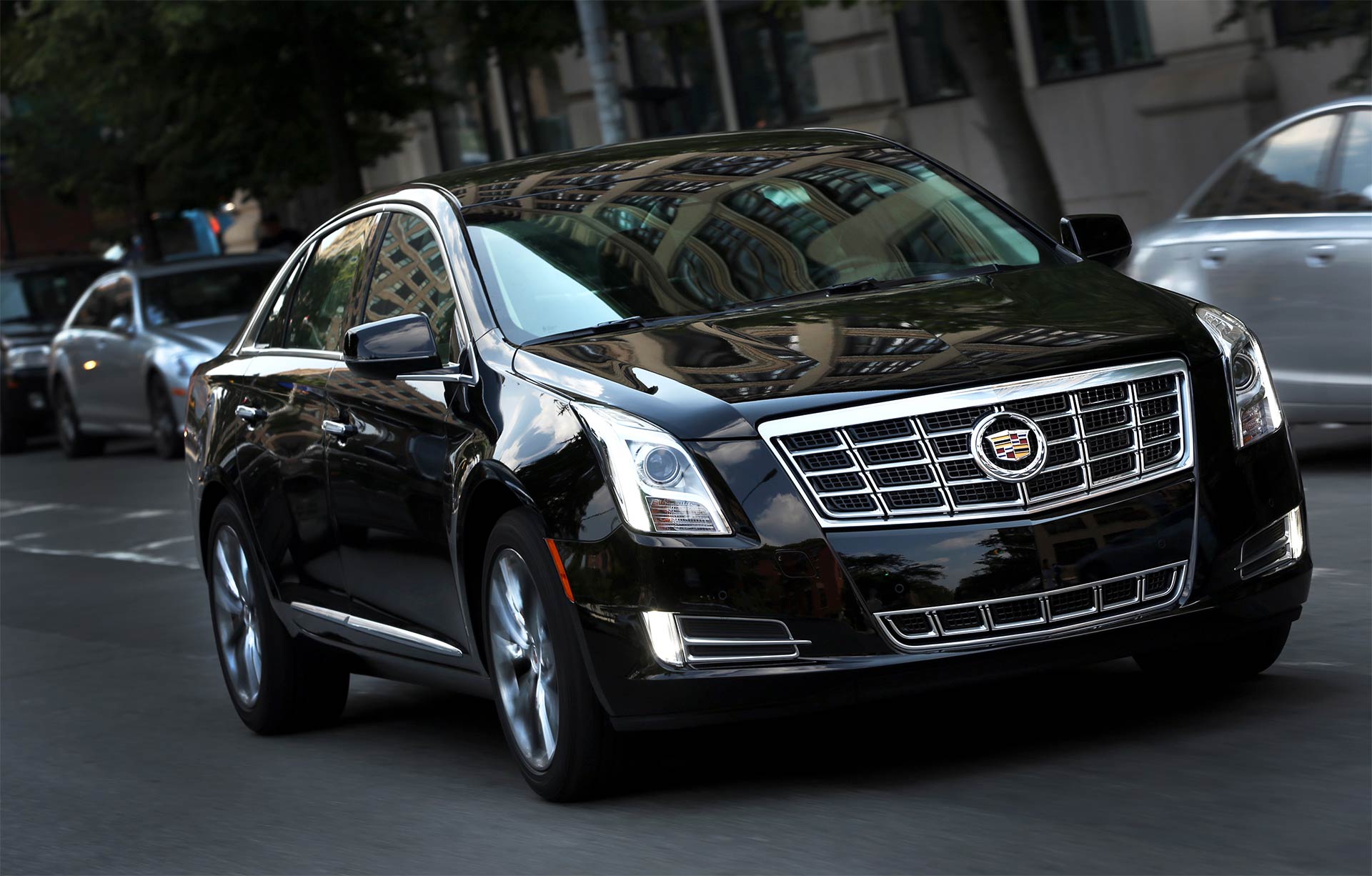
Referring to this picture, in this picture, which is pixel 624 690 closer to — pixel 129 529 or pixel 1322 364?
pixel 1322 364

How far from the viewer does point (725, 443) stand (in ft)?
16.5

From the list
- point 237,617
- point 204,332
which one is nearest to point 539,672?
point 237,617

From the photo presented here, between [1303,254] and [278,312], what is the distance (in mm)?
→ 4769

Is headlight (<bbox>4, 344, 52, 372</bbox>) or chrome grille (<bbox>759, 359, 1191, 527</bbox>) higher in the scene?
chrome grille (<bbox>759, 359, 1191, 527</bbox>)

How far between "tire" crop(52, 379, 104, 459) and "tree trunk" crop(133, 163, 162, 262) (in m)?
10.0

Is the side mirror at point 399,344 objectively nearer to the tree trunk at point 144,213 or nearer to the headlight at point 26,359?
the headlight at point 26,359

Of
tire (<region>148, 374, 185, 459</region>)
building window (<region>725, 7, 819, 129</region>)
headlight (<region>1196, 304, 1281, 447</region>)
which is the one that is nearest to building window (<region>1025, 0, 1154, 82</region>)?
building window (<region>725, 7, 819, 129</region>)

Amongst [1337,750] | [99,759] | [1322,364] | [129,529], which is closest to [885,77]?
[129,529]

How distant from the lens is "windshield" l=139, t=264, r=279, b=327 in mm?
19891

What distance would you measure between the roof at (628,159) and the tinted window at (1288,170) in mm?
3776

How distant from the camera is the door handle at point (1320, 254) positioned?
32.4 ft

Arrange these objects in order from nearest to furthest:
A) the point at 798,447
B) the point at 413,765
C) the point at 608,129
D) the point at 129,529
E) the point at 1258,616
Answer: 1. the point at 798,447
2. the point at 1258,616
3. the point at 413,765
4. the point at 129,529
5. the point at 608,129

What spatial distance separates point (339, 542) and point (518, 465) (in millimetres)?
1387

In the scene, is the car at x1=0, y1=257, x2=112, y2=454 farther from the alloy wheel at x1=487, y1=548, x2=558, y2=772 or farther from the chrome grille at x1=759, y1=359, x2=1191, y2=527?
the chrome grille at x1=759, y1=359, x2=1191, y2=527
